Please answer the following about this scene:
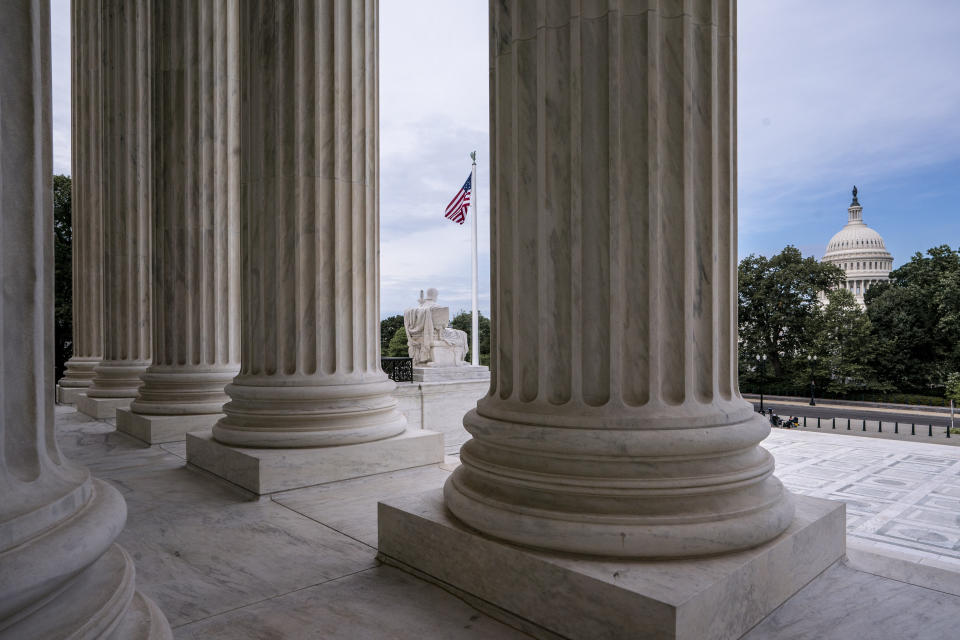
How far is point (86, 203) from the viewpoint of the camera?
4409cm

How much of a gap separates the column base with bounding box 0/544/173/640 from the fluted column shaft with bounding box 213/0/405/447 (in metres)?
11.0

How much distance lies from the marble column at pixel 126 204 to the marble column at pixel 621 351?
29.7 m

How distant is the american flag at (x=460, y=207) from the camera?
259ft

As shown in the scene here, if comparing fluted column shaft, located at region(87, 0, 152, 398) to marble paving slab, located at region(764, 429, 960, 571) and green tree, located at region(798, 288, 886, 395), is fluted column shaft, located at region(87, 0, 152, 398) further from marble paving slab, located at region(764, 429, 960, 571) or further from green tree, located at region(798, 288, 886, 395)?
green tree, located at region(798, 288, 886, 395)

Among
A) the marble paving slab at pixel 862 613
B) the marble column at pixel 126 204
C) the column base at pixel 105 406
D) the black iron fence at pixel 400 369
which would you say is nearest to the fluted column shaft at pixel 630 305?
the marble paving slab at pixel 862 613

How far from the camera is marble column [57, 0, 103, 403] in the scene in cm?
4294

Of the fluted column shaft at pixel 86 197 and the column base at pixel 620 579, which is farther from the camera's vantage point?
the fluted column shaft at pixel 86 197

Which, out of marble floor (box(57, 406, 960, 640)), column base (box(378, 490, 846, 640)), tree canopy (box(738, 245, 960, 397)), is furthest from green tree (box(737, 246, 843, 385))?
column base (box(378, 490, 846, 640))

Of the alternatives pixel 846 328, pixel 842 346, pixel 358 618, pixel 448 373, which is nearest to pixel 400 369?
pixel 448 373

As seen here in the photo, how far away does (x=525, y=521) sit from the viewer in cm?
969

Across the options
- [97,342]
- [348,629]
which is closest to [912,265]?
[97,342]

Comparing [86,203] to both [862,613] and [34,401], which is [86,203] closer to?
[34,401]

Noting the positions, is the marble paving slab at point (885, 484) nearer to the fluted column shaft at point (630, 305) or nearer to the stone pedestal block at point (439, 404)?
the fluted column shaft at point (630, 305)

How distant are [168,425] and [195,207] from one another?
8.45 meters
